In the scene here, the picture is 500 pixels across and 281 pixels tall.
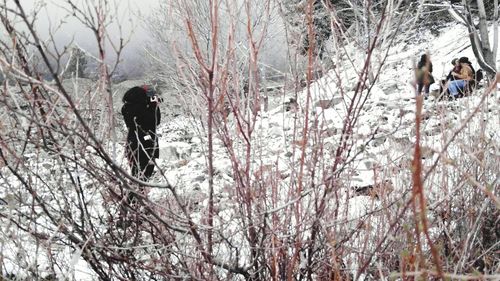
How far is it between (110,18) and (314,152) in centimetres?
83

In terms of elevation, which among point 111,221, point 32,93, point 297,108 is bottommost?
point 111,221

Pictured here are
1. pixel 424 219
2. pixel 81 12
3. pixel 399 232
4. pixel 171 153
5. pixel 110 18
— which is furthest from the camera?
pixel 171 153

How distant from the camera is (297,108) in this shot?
1723 mm

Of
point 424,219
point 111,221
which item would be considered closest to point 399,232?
point 111,221

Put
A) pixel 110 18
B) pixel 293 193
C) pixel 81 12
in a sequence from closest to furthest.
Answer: pixel 81 12
pixel 110 18
pixel 293 193

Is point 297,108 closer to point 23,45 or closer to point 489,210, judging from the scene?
point 23,45

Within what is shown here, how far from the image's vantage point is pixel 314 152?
1.66m

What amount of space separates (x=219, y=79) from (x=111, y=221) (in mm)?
841

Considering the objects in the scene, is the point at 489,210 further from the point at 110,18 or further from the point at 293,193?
the point at 110,18

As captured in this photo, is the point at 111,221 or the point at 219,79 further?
the point at 111,221

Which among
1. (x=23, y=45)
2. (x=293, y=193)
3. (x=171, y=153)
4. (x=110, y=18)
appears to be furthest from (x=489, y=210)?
(x=171, y=153)

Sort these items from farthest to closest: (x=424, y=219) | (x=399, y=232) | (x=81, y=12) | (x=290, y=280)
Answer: (x=399, y=232) < (x=290, y=280) < (x=81, y=12) < (x=424, y=219)

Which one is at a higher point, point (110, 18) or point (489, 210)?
point (110, 18)

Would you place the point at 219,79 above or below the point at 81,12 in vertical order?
below
